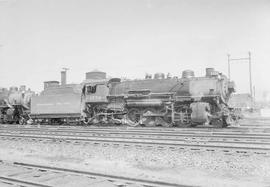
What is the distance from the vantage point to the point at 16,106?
27.6 meters

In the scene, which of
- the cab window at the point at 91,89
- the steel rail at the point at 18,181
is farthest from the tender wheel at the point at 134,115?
the steel rail at the point at 18,181

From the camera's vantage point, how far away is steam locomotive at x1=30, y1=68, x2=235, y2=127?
1809 cm

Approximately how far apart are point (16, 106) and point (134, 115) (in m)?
12.4

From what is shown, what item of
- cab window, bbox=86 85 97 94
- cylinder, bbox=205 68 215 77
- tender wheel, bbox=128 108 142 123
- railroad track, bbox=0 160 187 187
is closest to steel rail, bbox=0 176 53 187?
A: railroad track, bbox=0 160 187 187

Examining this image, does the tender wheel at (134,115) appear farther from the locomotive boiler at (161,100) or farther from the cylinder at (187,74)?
the cylinder at (187,74)

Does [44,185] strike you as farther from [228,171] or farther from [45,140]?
[45,140]

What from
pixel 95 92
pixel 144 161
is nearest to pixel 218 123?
pixel 95 92

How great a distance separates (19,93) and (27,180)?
75.3ft

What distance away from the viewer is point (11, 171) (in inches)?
286

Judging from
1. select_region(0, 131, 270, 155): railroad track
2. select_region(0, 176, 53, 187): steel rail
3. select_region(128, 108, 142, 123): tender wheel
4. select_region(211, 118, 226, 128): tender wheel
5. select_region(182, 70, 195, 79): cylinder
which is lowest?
select_region(0, 176, 53, 187): steel rail

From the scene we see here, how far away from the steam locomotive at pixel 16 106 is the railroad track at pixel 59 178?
2036 cm

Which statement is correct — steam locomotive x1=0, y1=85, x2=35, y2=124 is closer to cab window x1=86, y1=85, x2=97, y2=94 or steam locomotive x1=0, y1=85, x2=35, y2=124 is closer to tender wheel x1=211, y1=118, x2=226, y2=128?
cab window x1=86, y1=85, x2=97, y2=94

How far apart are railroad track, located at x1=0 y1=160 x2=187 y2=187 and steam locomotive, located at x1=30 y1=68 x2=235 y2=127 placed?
11.3m

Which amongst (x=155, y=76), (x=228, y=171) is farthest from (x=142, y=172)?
(x=155, y=76)
